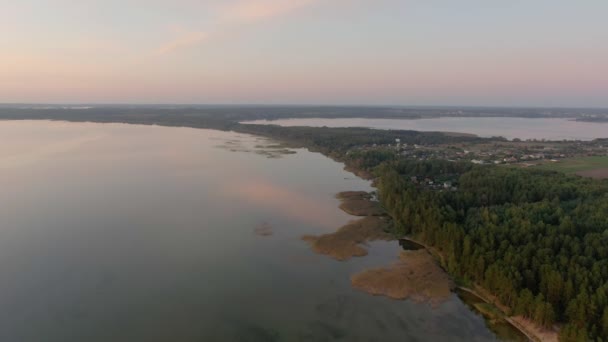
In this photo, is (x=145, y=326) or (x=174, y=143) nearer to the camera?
(x=145, y=326)

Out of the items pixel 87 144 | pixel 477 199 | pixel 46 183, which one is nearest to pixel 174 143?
pixel 87 144

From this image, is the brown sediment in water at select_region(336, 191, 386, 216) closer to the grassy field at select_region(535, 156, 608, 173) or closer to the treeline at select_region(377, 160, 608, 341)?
the treeline at select_region(377, 160, 608, 341)

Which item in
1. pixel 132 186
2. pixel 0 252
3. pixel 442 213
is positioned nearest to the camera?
pixel 0 252

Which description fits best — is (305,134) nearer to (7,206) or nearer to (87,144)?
(87,144)

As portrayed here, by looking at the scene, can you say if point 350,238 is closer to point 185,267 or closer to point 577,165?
point 185,267

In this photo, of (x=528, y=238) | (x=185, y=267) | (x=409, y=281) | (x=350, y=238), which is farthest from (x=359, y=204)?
(x=185, y=267)

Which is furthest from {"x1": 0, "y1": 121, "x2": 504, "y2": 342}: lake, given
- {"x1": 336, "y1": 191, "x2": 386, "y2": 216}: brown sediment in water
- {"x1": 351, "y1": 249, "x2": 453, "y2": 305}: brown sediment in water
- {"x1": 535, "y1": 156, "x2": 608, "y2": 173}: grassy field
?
{"x1": 535, "y1": 156, "x2": 608, "y2": 173}: grassy field
